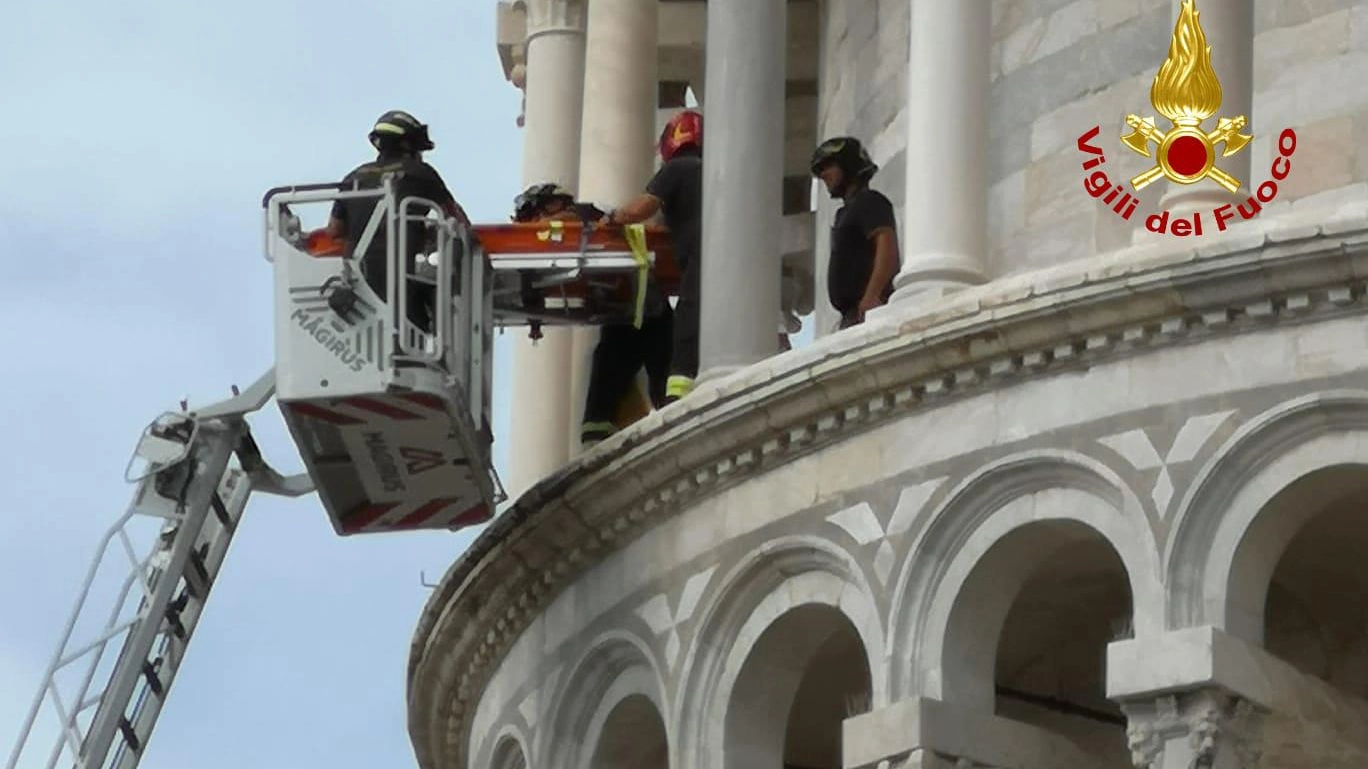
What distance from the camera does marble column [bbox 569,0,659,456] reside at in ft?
148

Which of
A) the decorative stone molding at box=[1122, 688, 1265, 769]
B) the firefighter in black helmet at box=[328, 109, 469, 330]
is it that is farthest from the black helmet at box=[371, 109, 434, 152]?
the decorative stone molding at box=[1122, 688, 1265, 769]

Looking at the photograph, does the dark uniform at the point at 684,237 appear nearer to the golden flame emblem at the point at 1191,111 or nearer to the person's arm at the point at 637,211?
the person's arm at the point at 637,211

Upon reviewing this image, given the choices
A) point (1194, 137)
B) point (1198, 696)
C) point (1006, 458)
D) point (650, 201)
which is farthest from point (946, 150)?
point (1198, 696)

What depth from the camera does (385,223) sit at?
39938 mm

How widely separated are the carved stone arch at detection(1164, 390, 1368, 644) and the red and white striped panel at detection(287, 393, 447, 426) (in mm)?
5186

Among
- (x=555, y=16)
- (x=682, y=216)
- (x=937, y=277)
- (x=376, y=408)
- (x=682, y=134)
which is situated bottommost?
(x=376, y=408)

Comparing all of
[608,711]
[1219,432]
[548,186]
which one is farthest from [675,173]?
[1219,432]

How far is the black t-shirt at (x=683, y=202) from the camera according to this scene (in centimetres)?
4175

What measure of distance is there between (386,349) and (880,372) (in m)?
3.09

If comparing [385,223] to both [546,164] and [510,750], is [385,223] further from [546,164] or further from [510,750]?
[546,164]

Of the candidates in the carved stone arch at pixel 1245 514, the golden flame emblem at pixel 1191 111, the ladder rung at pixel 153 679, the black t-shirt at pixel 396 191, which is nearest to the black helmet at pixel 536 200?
the black t-shirt at pixel 396 191

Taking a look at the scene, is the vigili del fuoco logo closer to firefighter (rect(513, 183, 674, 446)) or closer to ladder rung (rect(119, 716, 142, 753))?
firefighter (rect(513, 183, 674, 446))

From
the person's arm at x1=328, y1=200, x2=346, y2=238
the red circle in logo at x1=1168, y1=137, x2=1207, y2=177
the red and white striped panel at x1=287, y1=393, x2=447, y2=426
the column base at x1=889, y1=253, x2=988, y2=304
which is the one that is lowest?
the red and white striped panel at x1=287, y1=393, x2=447, y2=426

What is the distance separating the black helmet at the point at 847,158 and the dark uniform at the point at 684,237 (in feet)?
4.64
